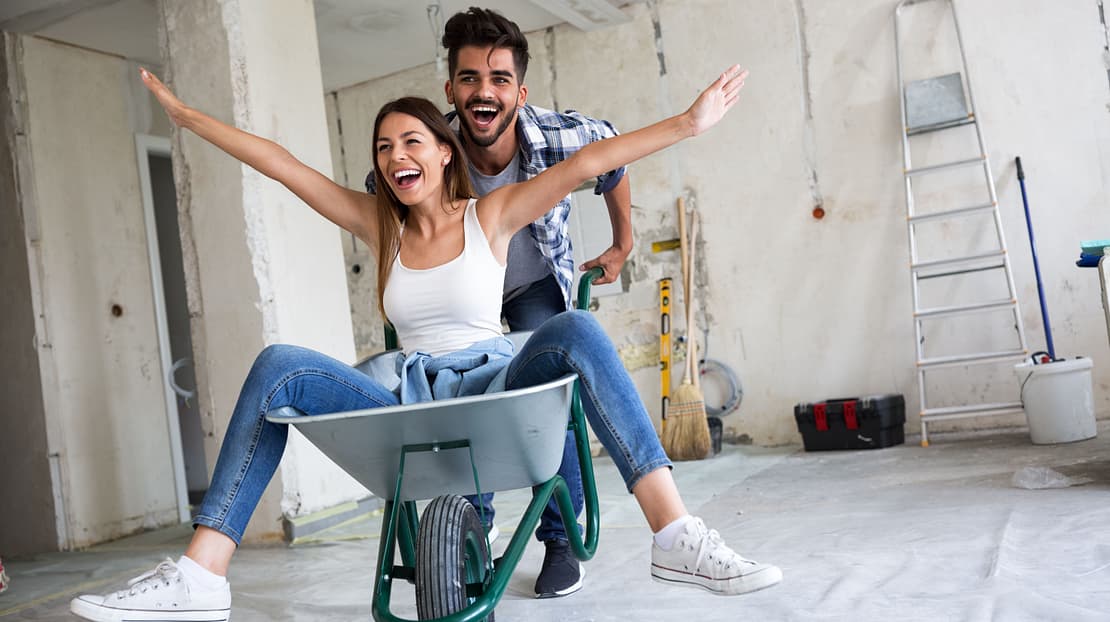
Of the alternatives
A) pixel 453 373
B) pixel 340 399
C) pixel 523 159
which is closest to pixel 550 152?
pixel 523 159

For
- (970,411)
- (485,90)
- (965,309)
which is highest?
(485,90)

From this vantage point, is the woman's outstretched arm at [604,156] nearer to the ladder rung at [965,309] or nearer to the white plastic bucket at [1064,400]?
the white plastic bucket at [1064,400]

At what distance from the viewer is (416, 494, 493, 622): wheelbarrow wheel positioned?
1466 mm

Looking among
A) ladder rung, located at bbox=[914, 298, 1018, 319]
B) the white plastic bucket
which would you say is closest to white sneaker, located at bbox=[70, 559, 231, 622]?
the white plastic bucket

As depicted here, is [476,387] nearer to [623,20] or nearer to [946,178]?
[946,178]

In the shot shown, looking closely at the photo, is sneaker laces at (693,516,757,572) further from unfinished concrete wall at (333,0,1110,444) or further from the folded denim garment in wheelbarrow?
unfinished concrete wall at (333,0,1110,444)

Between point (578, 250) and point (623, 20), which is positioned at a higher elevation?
point (623, 20)

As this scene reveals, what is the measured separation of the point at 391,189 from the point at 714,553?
1.05m

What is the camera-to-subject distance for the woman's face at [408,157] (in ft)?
6.53

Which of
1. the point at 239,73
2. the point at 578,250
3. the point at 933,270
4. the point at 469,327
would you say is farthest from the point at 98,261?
the point at 933,270

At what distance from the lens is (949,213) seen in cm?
480

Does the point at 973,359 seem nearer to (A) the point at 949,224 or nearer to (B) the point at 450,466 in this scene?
(A) the point at 949,224

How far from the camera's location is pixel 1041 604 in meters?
1.93

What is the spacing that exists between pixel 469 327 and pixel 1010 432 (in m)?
3.82
